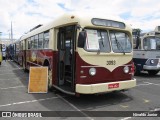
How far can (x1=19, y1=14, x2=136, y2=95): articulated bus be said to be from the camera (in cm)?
757

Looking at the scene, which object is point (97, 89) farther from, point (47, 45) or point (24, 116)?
point (47, 45)

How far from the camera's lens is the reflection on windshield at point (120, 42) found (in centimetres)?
833

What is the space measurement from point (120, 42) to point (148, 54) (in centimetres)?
633

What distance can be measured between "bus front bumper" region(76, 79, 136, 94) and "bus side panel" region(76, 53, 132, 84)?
0.63 ft

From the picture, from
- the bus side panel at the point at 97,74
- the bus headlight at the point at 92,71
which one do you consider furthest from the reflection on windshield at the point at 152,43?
the bus headlight at the point at 92,71

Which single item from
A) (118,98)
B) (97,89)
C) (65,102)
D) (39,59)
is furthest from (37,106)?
(39,59)

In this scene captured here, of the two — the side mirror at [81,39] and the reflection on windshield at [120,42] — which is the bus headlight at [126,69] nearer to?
the reflection on windshield at [120,42]

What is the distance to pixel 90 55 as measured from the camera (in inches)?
301

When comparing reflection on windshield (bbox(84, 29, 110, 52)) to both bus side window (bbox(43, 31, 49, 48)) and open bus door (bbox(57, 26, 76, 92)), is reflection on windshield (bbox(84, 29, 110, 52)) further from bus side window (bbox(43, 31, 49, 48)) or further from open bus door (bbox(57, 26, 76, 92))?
bus side window (bbox(43, 31, 49, 48))

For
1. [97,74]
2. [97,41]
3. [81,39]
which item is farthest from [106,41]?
[81,39]

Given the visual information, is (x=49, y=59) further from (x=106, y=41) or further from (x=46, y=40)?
(x=106, y=41)

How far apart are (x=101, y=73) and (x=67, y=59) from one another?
1970mm

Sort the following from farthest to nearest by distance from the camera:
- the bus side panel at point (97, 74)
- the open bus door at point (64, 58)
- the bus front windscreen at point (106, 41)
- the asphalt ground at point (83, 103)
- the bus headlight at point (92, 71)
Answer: the open bus door at point (64, 58), the bus front windscreen at point (106, 41), the bus headlight at point (92, 71), the bus side panel at point (97, 74), the asphalt ground at point (83, 103)

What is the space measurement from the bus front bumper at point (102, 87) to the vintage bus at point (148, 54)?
20.0 feet
